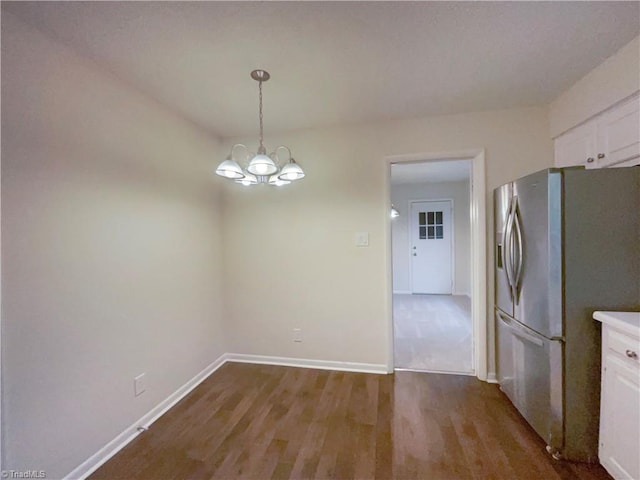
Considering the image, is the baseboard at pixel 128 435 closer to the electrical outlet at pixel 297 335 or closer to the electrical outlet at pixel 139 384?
the electrical outlet at pixel 139 384

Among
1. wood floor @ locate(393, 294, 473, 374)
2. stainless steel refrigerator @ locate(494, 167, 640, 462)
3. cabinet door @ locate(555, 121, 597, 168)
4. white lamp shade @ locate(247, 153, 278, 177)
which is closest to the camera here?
stainless steel refrigerator @ locate(494, 167, 640, 462)

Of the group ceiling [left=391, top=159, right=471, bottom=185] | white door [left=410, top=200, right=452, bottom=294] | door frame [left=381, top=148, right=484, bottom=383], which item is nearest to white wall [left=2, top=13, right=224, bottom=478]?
door frame [left=381, top=148, right=484, bottom=383]

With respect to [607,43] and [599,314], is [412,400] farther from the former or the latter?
[607,43]

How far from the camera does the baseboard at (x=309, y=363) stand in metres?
2.72

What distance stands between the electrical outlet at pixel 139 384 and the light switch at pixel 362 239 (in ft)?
6.65

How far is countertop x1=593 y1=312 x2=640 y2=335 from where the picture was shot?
1.30 meters

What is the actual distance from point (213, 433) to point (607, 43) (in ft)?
11.1

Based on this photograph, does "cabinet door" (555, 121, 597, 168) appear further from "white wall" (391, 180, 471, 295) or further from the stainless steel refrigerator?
"white wall" (391, 180, 471, 295)

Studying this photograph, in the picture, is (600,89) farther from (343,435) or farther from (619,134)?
(343,435)

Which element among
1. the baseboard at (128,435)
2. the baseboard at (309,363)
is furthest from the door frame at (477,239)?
the baseboard at (128,435)

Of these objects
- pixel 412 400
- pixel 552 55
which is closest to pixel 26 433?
pixel 412 400

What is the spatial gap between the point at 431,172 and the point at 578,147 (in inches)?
122

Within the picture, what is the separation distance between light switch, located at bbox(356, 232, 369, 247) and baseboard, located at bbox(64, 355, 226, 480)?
1.93m

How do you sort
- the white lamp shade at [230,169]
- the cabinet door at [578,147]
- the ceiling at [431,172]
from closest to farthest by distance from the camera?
the white lamp shade at [230,169] → the cabinet door at [578,147] → the ceiling at [431,172]
